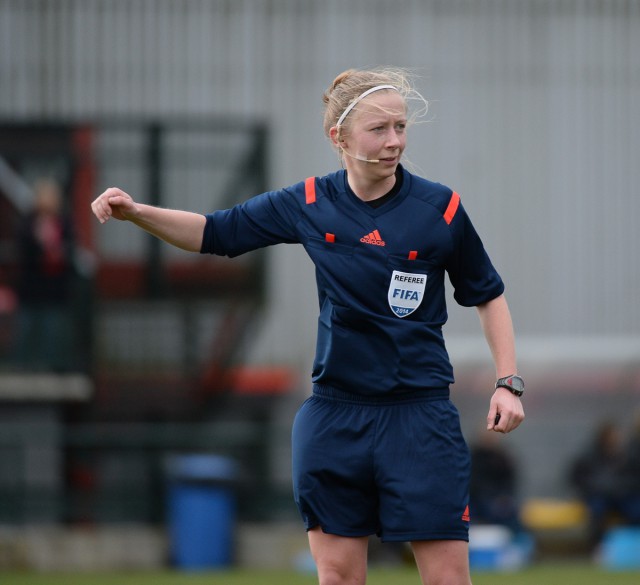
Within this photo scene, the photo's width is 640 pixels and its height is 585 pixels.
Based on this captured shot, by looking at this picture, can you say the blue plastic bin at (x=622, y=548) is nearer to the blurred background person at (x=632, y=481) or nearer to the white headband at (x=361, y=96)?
the blurred background person at (x=632, y=481)

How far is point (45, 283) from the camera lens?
12.0m

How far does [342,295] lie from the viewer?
159 inches

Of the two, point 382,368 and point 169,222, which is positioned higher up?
point 169,222

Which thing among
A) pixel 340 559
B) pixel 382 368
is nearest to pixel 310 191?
pixel 382 368

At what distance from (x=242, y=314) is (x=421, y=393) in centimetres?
858

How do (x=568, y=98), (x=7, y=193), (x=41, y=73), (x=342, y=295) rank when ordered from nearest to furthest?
1. (x=342, y=295)
2. (x=7, y=193)
3. (x=41, y=73)
4. (x=568, y=98)

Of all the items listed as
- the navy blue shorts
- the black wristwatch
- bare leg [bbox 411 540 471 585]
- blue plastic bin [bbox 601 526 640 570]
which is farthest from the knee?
blue plastic bin [bbox 601 526 640 570]

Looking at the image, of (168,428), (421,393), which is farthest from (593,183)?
(421,393)

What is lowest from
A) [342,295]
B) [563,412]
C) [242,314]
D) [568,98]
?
[563,412]

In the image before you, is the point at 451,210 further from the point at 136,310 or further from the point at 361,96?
the point at 136,310

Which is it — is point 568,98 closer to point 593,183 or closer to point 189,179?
point 593,183

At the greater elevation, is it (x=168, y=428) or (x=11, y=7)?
(x=11, y=7)

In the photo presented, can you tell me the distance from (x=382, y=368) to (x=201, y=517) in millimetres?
7942

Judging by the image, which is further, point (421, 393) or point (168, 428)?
point (168, 428)
